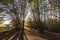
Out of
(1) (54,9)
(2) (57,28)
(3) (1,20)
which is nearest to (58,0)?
(1) (54,9)

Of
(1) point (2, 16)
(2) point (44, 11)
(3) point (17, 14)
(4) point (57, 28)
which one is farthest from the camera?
(4) point (57, 28)

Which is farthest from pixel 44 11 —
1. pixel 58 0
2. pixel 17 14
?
pixel 17 14

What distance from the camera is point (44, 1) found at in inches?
474

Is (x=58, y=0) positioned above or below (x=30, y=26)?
above

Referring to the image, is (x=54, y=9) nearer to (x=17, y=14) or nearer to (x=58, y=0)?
(x=58, y=0)

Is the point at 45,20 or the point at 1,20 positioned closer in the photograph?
the point at 1,20

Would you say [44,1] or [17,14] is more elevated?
[44,1]

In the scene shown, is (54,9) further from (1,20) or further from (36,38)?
(1,20)

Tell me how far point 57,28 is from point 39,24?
68.7 inches

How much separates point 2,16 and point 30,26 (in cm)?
676

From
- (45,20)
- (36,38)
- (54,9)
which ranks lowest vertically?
(36,38)

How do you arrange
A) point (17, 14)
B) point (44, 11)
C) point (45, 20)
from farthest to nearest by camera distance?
point (45, 20) < point (44, 11) < point (17, 14)

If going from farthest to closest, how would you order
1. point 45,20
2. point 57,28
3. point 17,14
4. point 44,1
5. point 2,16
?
1. point 45,20
2. point 57,28
3. point 44,1
4. point 2,16
5. point 17,14

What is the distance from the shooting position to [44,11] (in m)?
12.9
